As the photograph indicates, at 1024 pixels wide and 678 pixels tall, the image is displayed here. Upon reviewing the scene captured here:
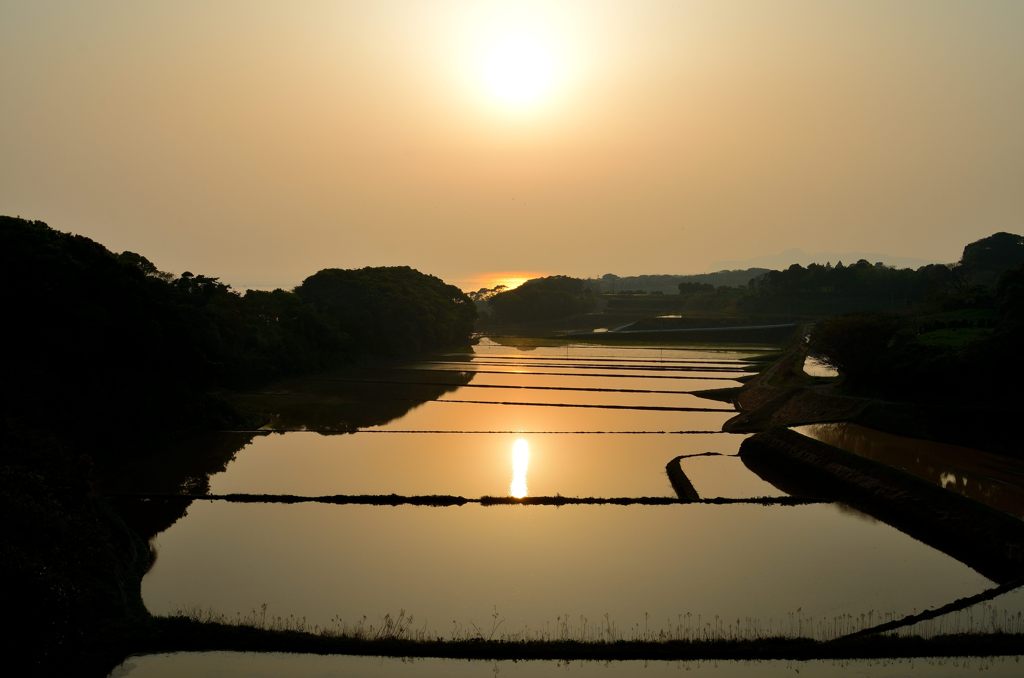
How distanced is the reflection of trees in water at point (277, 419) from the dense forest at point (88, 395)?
1.23 metres

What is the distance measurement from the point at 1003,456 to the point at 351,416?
86.2 feet

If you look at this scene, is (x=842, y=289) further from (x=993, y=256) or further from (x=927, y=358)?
(x=927, y=358)

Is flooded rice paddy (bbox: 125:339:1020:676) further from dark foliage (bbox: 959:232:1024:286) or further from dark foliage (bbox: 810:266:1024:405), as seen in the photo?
dark foliage (bbox: 959:232:1024:286)

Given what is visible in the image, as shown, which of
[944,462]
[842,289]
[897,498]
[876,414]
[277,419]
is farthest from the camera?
[842,289]

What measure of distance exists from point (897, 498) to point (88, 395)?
26.0 m

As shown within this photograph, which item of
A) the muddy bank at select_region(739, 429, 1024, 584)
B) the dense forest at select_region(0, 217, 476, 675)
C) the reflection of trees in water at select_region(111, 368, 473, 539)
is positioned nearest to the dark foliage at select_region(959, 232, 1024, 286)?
the reflection of trees in water at select_region(111, 368, 473, 539)

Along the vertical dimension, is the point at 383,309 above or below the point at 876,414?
above

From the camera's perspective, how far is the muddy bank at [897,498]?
17.5 m

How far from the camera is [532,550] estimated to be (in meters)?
18.0

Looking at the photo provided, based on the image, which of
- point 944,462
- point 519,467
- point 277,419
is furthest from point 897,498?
point 277,419

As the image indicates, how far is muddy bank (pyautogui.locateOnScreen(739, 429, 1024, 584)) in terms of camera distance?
17.5m

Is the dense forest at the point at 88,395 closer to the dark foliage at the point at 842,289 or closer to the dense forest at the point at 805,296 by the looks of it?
the dense forest at the point at 805,296

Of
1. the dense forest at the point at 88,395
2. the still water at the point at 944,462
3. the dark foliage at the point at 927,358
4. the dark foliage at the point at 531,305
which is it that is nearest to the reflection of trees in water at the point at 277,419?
the dense forest at the point at 88,395

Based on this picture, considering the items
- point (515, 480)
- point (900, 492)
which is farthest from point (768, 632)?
point (515, 480)
